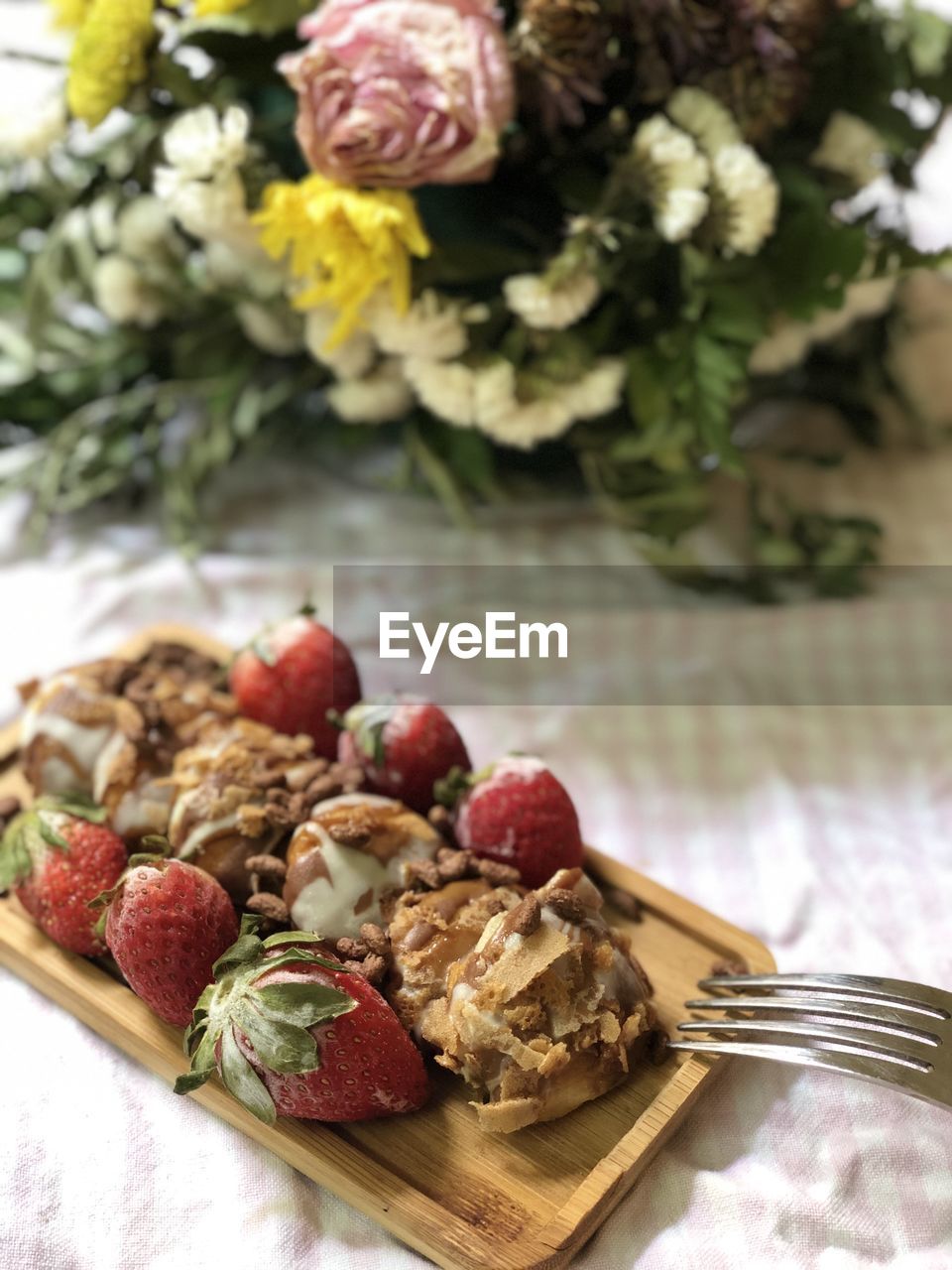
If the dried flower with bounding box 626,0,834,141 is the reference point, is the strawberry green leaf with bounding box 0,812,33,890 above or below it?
below

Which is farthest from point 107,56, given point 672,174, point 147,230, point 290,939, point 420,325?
point 290,939

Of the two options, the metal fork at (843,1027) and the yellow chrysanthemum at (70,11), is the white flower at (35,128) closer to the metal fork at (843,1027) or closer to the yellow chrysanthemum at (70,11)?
the yellow chrysanthemum at (70,11)

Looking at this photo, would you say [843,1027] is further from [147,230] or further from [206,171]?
[147,230]

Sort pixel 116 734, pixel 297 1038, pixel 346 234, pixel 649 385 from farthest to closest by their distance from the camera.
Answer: pixel 649 385 → pixel 346 234 → pixel 116 734 → pixel 297 1038

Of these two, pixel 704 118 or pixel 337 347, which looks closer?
pixel 704 118

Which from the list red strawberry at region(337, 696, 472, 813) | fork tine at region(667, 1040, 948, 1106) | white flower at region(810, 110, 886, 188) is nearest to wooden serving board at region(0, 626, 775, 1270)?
fork tine at region(667, 1040, 948, 1106)

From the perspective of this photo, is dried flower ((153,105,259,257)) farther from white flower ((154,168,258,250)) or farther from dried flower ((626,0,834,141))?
dried flower ((626,0,834,141))

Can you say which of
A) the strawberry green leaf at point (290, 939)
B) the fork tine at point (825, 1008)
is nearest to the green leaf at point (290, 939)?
the strawberry green leaf at point (290, 939)
